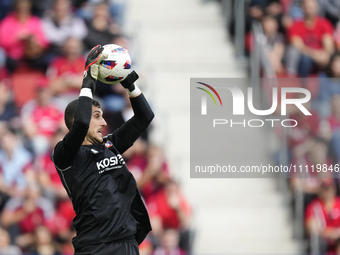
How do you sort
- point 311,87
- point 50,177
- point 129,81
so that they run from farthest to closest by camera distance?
1. point 311,87
2. point 50,177
3. point 129,81

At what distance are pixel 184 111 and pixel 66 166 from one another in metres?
5.99

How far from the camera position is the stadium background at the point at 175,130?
8078 mm

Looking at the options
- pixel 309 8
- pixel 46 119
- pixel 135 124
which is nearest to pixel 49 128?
pixel 46 119

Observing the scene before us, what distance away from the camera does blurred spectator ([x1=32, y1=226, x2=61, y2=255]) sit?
25.1 ft

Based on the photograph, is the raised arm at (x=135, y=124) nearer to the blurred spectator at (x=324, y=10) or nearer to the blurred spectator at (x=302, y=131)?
the blurred spectator at (x=302, y=131)

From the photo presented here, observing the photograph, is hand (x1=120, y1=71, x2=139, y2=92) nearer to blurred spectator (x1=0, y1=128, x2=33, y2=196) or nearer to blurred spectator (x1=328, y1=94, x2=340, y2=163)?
blurred spectator (x1=0, y1=128, x2=33, y2=196)

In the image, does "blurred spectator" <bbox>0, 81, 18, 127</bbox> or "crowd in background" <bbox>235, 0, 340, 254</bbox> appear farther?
"blurred spectator" <bbox>0, 81, 18, 127</bbox>

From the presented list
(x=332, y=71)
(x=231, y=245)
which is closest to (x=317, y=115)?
(x=332, y=71)

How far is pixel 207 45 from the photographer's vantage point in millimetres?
10711

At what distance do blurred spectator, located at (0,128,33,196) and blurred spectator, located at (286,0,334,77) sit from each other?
13.6 ft

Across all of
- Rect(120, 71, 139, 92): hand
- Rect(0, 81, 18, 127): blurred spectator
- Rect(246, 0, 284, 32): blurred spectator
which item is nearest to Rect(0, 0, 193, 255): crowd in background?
Rect(0, 81, 18, 127): blurred spectator

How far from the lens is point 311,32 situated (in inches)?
399

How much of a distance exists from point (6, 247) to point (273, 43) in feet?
16.5
